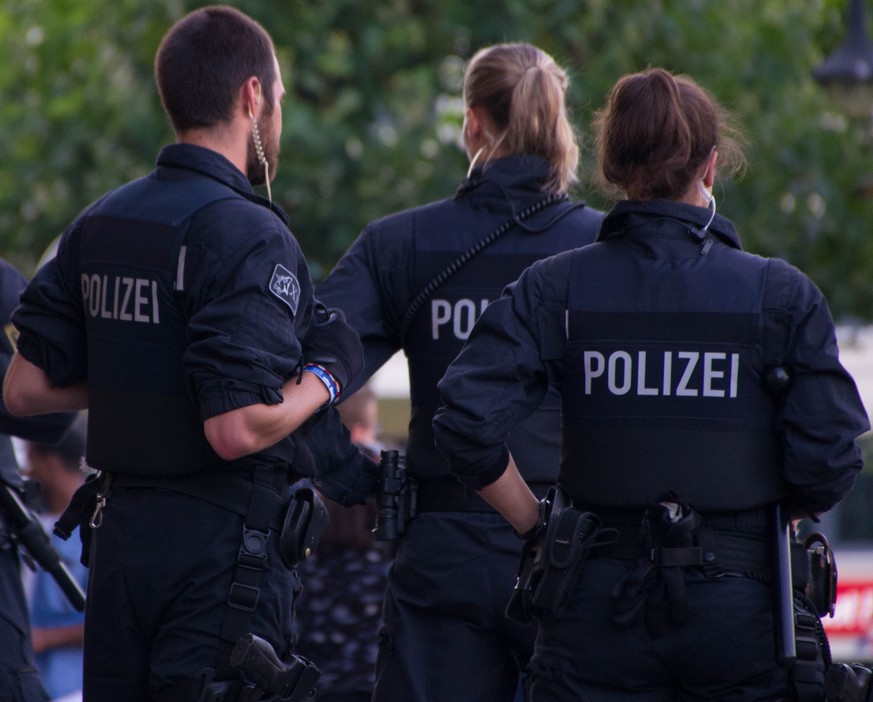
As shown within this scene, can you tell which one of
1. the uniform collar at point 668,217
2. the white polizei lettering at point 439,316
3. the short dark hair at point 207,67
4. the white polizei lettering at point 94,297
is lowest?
the white polizei lettering at point 439,316

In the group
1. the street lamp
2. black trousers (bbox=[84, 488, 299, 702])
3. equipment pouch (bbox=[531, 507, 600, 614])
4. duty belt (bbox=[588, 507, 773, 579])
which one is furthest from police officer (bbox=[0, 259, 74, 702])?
the street lamp

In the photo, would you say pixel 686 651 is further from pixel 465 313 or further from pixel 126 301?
pixel 126 301

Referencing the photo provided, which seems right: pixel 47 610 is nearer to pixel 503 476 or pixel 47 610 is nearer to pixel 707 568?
pixel 503 476

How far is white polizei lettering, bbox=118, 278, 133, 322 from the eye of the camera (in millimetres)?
3295

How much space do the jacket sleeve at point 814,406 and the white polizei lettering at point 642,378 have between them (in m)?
0.27

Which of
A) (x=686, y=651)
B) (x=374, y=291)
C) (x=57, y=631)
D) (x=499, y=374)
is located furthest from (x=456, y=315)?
(x=57, y=631)

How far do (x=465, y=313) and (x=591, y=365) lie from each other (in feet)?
2.97

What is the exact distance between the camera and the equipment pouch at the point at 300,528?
3.26 meters

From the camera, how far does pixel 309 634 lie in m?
5.43

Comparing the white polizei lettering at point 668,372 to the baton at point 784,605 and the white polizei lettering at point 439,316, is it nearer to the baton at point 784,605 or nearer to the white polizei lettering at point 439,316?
the baton at point 784,605

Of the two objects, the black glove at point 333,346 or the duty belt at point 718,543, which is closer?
the duty belt at point 718,543

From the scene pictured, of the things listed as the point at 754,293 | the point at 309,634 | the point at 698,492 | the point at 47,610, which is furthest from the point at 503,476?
the point at 47,610

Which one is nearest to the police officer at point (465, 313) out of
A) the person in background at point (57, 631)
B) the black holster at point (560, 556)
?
the black holster at point (560, 556)

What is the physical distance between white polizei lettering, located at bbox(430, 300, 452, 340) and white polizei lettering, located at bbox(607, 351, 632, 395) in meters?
0.96
